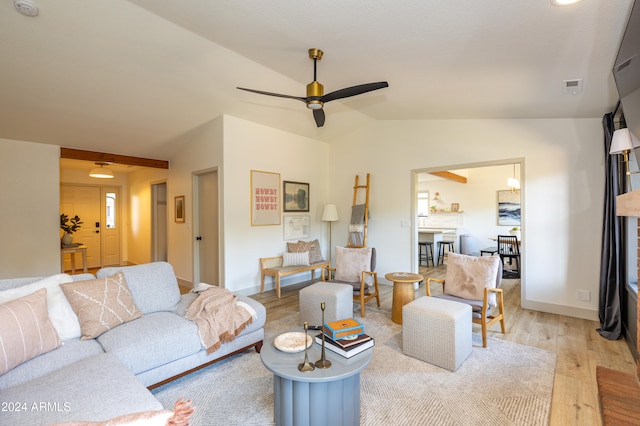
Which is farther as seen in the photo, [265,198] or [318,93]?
[265,198]

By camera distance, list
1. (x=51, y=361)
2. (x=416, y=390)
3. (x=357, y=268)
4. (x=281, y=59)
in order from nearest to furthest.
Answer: (x=51, y=361), (x=416, y=390), (x=281, y=59), (x=357, y=268)

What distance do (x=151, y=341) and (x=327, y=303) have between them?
168 centimetres

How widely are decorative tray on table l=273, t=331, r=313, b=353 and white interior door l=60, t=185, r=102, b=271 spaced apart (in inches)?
292

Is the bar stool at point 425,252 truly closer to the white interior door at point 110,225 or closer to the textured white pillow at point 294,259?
the textured white pillow at point 294,259

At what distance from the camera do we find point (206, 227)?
5.23 m

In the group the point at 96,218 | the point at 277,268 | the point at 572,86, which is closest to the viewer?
the point at 572,86

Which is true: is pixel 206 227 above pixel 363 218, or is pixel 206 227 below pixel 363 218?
below

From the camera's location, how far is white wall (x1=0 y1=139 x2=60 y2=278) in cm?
451

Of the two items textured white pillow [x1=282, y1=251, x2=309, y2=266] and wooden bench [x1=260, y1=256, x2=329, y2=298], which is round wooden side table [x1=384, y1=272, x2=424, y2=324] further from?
textured white pillow [x1=282, y1=251, x2=309, y2=266]

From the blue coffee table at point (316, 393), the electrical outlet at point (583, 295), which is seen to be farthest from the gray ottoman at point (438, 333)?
the electrical outlet at point (583, 295)

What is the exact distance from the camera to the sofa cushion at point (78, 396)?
129 centimetres

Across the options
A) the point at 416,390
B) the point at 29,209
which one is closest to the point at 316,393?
the point at 416,390

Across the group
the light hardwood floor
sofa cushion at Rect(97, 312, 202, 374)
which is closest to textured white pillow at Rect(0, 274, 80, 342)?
sofa cushion at Rect(97, 312, 202, 374)

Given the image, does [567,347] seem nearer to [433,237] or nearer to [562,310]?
[562,310]
